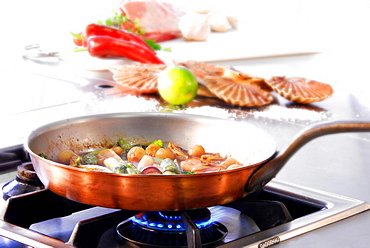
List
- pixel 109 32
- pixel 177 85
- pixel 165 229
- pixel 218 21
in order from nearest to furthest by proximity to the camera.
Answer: pixel 165 229
pixel 177 85
pixel 109 32
pixel 218 21

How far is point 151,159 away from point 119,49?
1.02m

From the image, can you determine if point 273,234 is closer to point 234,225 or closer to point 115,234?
point 234,225

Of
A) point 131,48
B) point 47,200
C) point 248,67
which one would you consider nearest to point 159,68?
point 131,48

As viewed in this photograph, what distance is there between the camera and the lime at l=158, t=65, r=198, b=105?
128cm

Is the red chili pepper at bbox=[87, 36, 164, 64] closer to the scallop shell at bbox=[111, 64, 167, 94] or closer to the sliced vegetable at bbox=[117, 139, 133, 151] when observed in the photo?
the scallop shell at bbox=[111, 64, 167, 94]

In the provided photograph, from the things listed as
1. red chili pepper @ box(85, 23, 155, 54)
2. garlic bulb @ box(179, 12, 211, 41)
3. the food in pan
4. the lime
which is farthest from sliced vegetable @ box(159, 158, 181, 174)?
garlic bulb @ box(179, 12, 211, 41)

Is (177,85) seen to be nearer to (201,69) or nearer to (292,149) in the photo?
(201,69)

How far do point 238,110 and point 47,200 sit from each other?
696mm

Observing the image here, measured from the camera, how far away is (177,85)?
1274mm

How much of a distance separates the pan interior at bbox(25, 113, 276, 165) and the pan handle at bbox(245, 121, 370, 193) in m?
0.08

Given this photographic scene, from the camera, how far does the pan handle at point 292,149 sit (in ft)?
2.02

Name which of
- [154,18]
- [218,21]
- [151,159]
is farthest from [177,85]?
[218,21]

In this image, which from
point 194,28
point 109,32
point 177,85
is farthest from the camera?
point 194,28

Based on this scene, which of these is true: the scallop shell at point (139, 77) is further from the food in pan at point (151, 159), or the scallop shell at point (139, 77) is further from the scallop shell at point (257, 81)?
the food in pan at point (151, 159)
